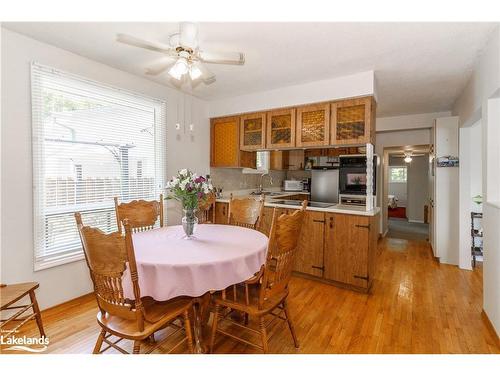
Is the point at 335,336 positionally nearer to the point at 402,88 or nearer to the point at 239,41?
the point at 239,41

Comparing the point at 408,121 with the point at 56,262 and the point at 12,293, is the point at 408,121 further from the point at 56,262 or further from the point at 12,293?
the point at 12,293

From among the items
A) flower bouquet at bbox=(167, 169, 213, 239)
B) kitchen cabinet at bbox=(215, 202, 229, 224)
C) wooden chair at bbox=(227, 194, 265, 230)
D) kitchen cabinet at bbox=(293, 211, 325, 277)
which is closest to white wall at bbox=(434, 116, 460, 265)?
kitchen cabinet at bbox=(293, 211, 325, 277)

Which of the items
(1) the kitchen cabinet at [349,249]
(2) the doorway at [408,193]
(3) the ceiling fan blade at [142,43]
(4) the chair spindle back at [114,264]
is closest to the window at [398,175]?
(2) the doorway at [408,193]

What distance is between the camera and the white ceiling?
204cm

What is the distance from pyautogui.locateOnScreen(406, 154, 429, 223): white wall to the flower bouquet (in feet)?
25.9

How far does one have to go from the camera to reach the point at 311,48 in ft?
7.77

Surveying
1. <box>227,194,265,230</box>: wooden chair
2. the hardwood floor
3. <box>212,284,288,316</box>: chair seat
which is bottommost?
the hardwood floor

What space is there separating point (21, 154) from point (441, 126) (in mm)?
5189

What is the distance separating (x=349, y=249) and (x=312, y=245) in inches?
17.1

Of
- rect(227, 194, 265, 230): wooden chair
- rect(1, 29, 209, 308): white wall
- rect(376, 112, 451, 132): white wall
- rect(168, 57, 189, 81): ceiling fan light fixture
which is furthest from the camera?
rect(376, 112, 451, 132): white wall

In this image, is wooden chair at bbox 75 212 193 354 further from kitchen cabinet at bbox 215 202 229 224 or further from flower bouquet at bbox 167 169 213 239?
kitchen cabinet at bbox 215 202 229 224

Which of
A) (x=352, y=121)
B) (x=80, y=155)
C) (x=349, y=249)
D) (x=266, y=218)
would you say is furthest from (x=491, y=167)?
(x=80, y=155)

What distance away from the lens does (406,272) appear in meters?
3.52

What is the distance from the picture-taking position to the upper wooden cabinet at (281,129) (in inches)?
137
